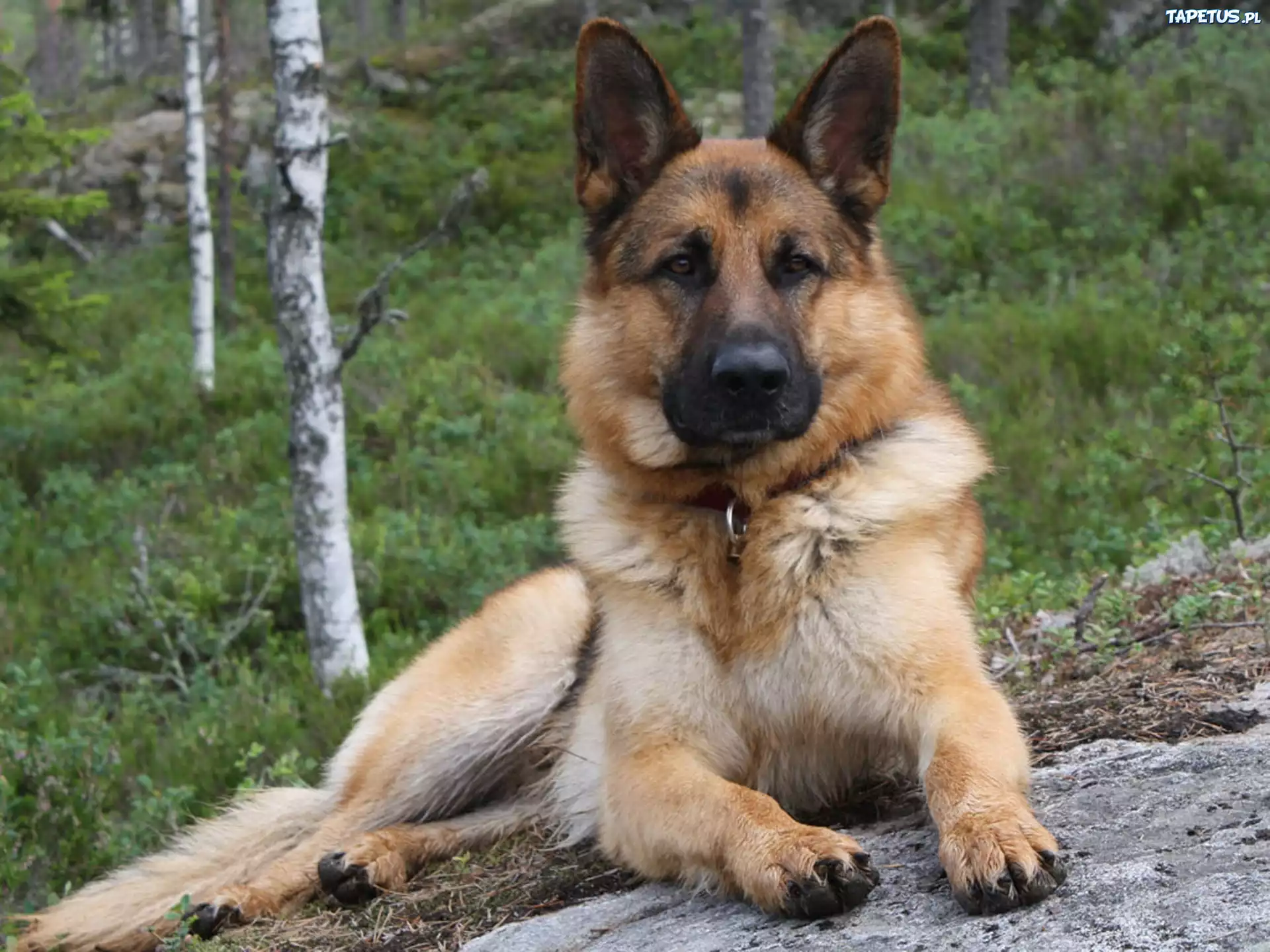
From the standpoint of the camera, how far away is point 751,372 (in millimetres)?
3404

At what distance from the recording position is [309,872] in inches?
161

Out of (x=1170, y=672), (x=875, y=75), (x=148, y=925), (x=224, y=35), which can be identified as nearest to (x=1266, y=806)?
(x=1170, y=672)

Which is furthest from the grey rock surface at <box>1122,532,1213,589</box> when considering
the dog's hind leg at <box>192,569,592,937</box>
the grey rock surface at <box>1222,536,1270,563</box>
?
the dog's hind leg at <box>192,569,592,937</box>

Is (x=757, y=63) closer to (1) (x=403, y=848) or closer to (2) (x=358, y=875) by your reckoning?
(1) (x=403, y=848)

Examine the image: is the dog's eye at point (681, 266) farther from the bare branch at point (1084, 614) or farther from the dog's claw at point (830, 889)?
the bare branch at point (1084, 614)

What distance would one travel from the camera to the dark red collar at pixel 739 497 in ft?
11.4

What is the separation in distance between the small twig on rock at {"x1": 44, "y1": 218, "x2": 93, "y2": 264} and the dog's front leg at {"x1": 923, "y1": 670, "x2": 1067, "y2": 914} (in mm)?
18141

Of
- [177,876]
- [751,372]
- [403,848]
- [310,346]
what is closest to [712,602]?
[751,372]

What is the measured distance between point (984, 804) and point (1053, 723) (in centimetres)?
115

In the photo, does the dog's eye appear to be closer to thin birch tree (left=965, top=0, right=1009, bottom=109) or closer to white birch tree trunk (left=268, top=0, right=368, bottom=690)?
white birch tree trunk (left=268, top=0, right=368, bottom=690)

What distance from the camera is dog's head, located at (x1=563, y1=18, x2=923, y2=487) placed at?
3.53 m

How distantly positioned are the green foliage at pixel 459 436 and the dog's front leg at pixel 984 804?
5.23 feet

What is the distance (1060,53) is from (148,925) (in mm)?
23632

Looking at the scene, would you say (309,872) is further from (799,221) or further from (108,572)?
(108,572)
